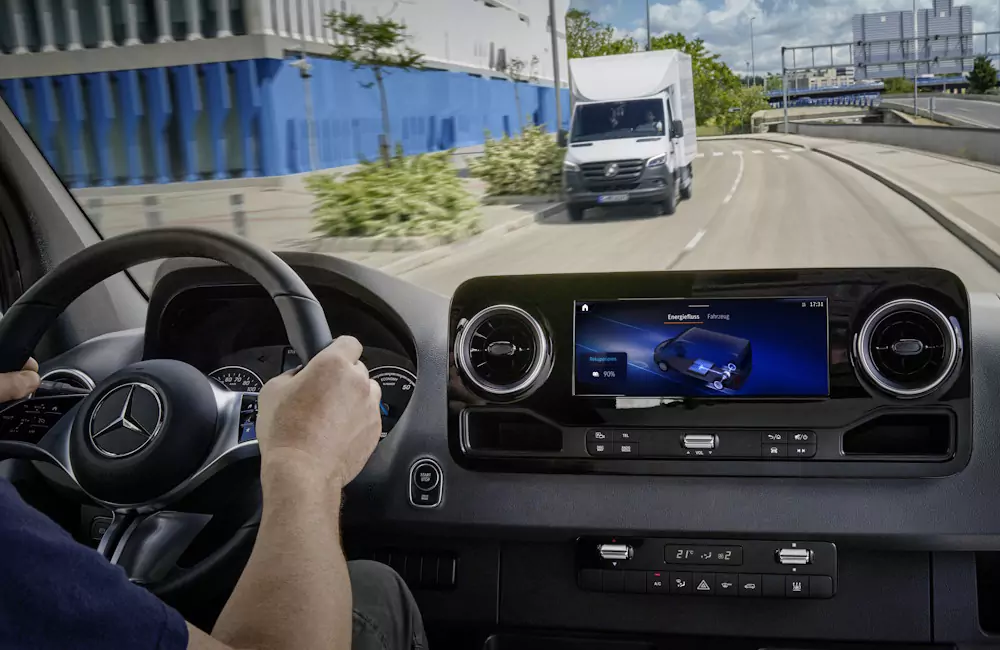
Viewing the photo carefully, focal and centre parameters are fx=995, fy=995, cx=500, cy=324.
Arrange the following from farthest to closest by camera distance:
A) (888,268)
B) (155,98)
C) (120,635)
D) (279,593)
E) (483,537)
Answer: (155,98) → (483,537) → (888,268) → (279,593) → (120,635)

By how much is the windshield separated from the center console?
35 centimetres

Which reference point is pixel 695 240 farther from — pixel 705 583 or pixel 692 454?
pixel 705 583

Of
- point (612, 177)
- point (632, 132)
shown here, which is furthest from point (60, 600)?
point (632, 132)

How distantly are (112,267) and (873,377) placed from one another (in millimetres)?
1629

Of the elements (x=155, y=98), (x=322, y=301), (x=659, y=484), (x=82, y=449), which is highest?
(x=155, y=98)

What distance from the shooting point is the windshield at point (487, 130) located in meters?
2.81

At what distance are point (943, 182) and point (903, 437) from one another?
118cm

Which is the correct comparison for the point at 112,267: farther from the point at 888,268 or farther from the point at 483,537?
the point at 888,268

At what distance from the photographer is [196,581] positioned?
2.19 m

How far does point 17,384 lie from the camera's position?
1.98 m

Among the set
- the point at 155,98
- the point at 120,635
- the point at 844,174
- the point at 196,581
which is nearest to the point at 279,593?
the point at 120,635

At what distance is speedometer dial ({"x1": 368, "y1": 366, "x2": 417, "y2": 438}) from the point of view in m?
2.55

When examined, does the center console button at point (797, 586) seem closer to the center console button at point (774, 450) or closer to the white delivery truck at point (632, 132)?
the center console button at point (774, 450)

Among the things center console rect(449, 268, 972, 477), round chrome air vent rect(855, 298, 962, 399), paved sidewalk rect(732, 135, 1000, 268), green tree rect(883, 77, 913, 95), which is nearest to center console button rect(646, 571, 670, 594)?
center console rect(449, 268, 972, 477)
